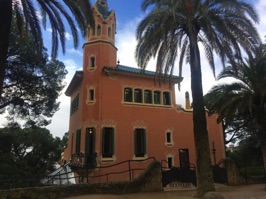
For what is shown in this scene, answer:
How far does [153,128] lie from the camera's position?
23859 mm

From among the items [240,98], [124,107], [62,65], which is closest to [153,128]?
[124,107]

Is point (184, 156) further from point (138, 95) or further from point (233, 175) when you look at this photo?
point (138, 95)

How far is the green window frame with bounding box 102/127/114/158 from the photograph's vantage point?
829 inches

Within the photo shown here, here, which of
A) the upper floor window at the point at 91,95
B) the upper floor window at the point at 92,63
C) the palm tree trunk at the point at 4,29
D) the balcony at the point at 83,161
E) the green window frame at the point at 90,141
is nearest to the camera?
the palm tree trunk at the point at 4,29

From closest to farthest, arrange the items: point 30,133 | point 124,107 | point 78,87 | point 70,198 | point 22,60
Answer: point 70,198, point 22,60, point 124,107, point 78,87, point 30,133

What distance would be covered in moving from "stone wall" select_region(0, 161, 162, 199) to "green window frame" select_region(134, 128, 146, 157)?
695 cm

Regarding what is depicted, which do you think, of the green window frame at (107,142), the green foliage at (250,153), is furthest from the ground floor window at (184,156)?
the green foliage at (250,153)

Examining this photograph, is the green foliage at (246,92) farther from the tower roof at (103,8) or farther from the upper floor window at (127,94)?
the tower roof at (103,8)

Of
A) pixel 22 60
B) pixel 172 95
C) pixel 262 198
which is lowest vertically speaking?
pixel 262 198

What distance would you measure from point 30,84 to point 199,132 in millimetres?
14996

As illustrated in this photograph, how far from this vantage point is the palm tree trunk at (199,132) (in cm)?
1323

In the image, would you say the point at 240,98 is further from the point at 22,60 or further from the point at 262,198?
the point at 22,60

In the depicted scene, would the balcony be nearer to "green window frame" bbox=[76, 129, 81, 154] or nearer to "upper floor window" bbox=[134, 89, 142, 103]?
"green window frame" bbox=[76, 129, 81, 154]

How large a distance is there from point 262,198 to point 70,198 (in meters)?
9.43
